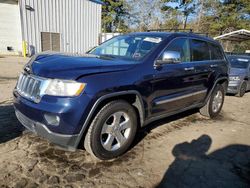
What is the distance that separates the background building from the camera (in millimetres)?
16219

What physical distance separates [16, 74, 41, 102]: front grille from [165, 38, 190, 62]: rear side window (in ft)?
7.10

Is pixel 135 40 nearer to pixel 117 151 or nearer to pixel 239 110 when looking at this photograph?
pixel 117 151

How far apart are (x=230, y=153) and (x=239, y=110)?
129 inches

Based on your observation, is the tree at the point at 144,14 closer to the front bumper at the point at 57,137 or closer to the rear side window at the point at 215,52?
the rear side window at the point at 215,52

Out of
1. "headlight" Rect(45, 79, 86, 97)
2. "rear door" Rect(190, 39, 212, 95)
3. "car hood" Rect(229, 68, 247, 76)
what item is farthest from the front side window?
"car hood" Rect(229, 68, 247, 76)

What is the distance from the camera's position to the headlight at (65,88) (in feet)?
8.49

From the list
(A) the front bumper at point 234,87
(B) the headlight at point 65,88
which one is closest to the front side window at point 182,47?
(B) the headlight at point 65,88

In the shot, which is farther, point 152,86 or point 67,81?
point 152,86

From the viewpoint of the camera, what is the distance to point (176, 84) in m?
3.88

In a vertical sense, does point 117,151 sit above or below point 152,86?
below

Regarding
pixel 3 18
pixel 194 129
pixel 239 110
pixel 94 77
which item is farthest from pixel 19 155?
pixel 3 18

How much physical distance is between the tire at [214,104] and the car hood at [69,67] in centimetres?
289

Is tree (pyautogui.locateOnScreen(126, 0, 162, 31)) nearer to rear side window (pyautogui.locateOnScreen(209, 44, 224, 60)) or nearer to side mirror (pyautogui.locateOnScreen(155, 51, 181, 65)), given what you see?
rear side window (pyautogui.locateOnScreen(209, 44, 224, 60))

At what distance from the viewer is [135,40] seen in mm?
4098
